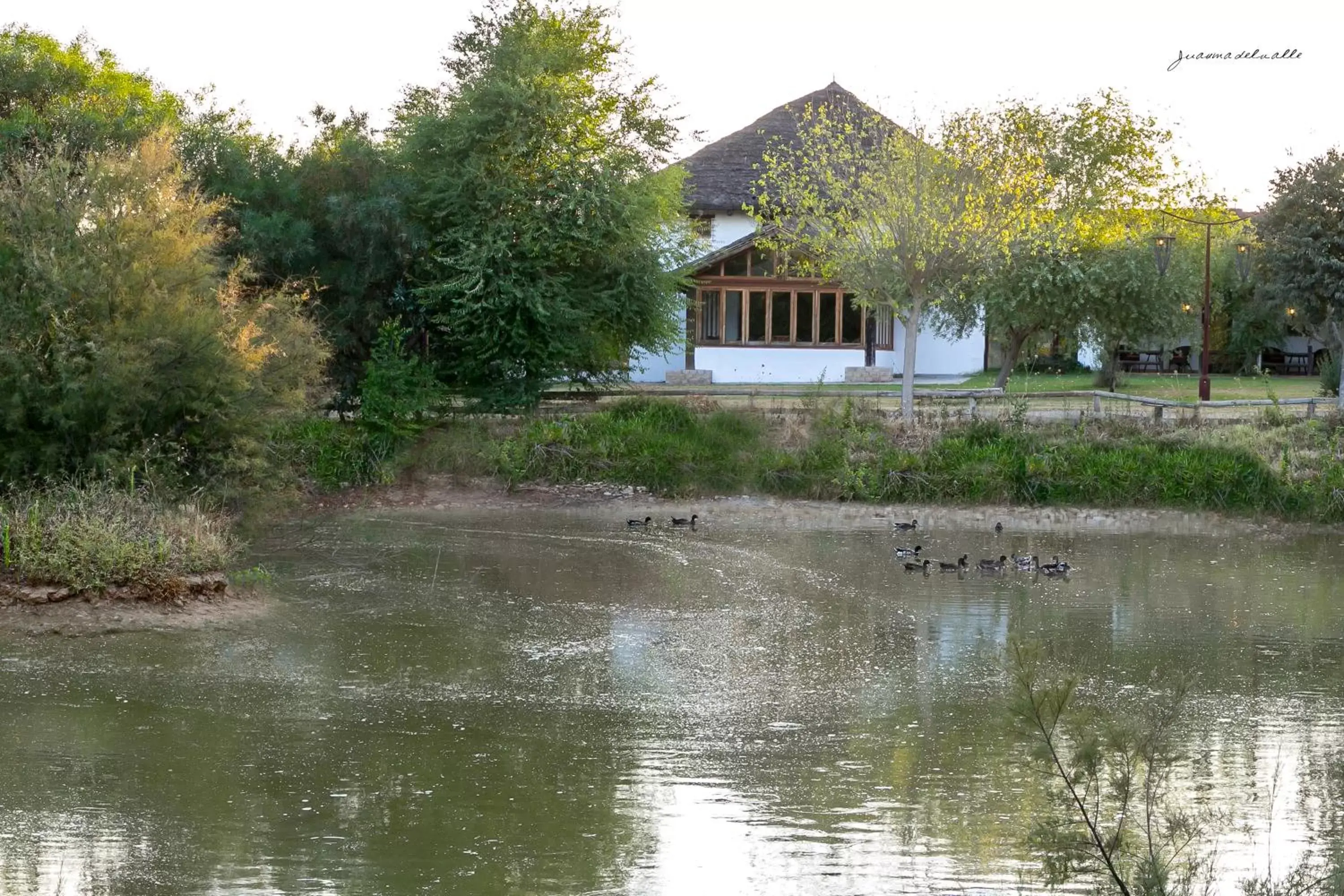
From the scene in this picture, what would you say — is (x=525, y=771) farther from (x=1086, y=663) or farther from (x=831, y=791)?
(x=1086, y=663)

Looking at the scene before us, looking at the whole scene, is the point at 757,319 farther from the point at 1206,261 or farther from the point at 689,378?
the point at 1206,261

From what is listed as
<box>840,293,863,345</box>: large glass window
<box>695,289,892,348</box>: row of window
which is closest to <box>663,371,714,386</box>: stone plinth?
<box>695,289,892,348</box>: row of window

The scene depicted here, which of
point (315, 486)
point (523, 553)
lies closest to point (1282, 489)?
point (523, 553)

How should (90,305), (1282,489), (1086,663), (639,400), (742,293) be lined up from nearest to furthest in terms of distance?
(1086,663), (90,305), (1282,489), (639,400), (742,293)

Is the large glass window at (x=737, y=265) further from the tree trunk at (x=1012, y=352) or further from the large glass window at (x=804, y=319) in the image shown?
the tree trunk at (x=1012, y=352)

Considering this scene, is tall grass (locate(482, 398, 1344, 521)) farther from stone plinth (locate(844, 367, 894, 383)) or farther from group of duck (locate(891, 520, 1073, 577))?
stone plinth (locate(844, 367, 894, 383))

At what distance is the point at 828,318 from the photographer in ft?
133

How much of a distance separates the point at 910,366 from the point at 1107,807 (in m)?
20.5

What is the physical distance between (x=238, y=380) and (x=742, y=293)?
21545 mm

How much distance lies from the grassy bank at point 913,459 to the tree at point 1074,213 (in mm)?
7297

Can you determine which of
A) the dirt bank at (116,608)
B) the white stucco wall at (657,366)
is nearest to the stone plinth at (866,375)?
the white stucco wall at (657,366)

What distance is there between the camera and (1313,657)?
15.9m

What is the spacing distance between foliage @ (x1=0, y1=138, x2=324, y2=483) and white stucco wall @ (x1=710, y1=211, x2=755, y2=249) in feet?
69.1

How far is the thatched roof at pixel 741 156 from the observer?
132 feet
